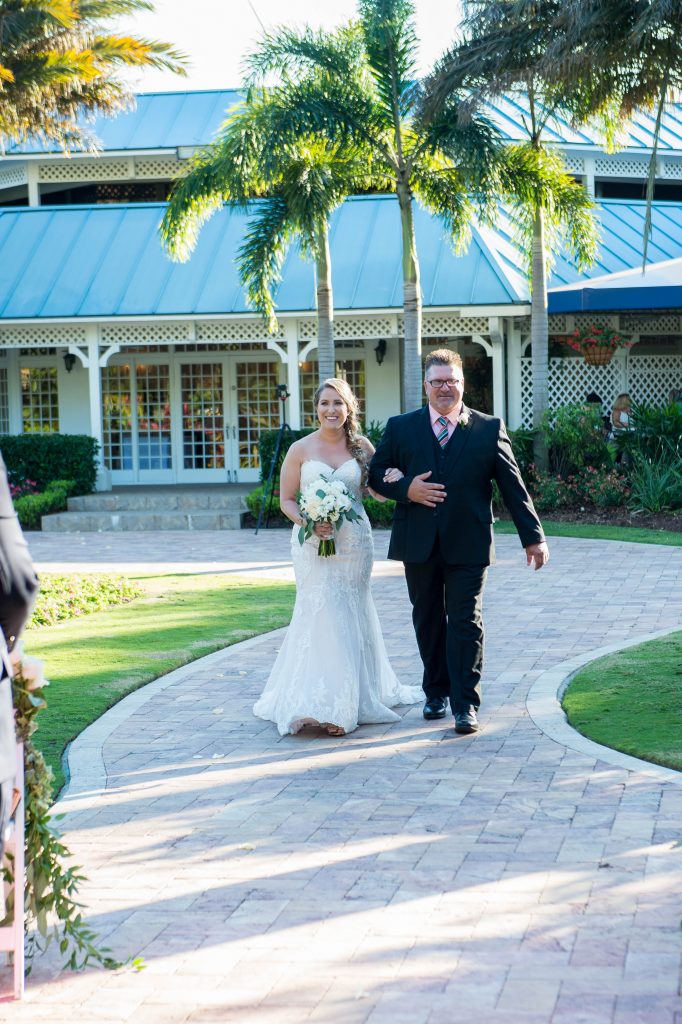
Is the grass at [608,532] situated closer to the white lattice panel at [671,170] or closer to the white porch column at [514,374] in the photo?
the white porch column at [514,374]

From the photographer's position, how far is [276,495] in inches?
794

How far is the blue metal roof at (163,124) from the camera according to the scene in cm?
2659

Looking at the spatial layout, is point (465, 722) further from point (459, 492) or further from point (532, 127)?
point (532, 127)

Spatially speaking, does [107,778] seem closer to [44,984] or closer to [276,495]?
[44,984]

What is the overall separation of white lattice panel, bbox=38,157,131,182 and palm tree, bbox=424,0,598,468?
10358 millimetres

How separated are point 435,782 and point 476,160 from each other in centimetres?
1311

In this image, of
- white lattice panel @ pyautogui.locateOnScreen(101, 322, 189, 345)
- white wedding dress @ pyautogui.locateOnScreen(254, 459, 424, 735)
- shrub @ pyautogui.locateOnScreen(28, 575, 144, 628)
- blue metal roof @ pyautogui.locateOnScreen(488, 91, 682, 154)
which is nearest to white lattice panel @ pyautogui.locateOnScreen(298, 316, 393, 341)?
white lattice panel @ pyautogui.locateOnScreen(101, 322, 189, 345)

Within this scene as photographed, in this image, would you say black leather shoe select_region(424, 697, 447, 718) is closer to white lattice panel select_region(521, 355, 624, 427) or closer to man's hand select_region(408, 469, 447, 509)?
man's hand select_region(408, 469, 447, 509)

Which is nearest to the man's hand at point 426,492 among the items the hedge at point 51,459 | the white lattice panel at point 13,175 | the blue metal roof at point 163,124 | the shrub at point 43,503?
the shrub at point 43,503

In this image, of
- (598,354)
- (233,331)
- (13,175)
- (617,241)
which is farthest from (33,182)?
(598,354)

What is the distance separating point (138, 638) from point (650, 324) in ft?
52.2

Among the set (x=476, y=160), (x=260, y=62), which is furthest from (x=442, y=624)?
(x=260, y=62)

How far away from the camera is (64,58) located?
14852mm

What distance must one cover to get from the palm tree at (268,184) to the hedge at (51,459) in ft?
15.9
